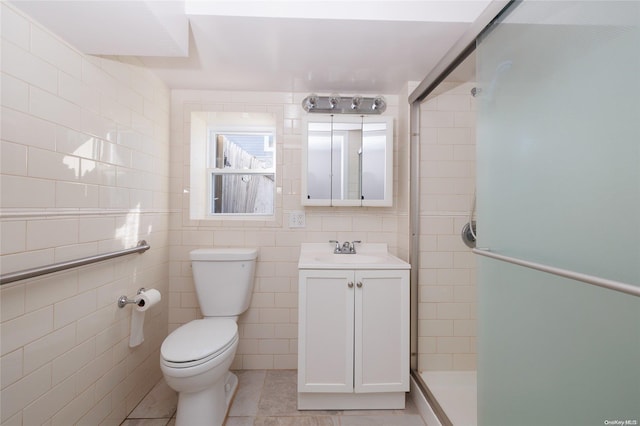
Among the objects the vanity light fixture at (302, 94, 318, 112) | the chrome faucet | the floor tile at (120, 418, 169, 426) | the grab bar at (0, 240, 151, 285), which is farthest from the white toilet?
the vanity light fixture at (302, 94, 318, 112)

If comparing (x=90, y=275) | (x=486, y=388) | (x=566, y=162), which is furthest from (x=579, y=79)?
(x=90, y=275)

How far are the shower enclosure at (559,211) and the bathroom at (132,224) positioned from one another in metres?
0.09

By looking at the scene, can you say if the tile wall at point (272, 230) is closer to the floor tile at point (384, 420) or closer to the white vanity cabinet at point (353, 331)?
the white vanity cabinet at point (353, 331)

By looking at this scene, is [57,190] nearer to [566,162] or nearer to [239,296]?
[239,296]

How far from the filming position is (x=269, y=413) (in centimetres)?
151

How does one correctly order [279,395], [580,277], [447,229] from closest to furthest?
[580,277] < [279,395] < [447,229]

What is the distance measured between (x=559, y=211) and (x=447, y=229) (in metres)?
1.10

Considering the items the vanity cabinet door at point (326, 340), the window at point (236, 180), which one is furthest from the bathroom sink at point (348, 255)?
the window at point (236, 180)

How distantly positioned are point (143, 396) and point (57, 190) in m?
1.37

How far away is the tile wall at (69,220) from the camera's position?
35.8 inches

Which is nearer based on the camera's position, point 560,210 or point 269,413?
point 560,210

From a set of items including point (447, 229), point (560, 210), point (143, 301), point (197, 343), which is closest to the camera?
point (560, 210)

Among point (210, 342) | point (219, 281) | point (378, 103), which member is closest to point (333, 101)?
point (378, 103)

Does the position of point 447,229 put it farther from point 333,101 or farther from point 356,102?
point 333,101
